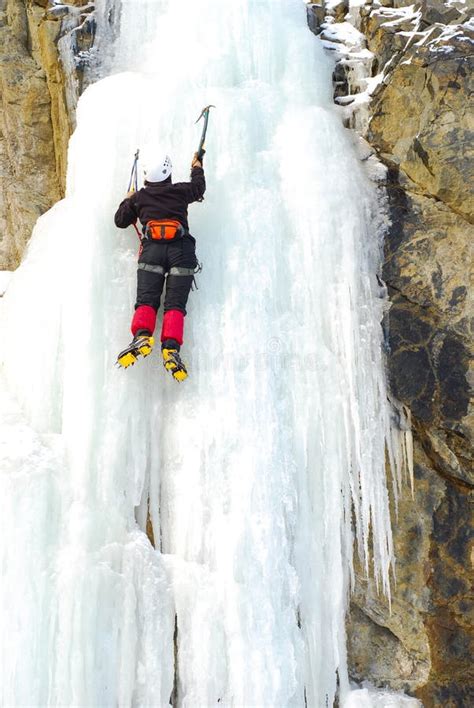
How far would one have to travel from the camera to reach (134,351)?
417 cm

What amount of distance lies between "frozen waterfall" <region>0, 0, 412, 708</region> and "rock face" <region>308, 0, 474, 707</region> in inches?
9.4

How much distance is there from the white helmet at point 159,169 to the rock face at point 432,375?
74.3 inches

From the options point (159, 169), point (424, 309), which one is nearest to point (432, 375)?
point (424, 309)

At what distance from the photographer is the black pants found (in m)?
4.46

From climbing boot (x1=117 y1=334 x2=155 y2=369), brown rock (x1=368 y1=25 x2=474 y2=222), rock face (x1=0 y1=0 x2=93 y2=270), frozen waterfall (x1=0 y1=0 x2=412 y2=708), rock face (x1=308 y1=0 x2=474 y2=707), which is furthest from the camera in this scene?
rock face (x1=0 y1=0 x2=93 y2=270)

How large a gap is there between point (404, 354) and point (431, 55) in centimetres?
261

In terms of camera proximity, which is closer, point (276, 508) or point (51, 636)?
point (51, 636)

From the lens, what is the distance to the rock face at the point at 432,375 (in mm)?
4785

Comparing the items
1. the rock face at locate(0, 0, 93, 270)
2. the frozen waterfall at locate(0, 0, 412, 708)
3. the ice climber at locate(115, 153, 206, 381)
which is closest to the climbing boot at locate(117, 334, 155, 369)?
the ice climber at locate(115, 153, 206, 381)

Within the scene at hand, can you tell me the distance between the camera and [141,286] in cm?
450

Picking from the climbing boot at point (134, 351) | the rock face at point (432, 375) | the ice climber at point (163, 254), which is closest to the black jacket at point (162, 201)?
the ice climber at point (163, 254)

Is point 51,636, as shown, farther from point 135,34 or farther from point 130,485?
point 135,34

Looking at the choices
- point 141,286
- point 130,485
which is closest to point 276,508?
point 130,485

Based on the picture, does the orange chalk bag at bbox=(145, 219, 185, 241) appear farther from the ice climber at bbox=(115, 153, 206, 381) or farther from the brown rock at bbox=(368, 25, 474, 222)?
the brown rock at bbox=(368, 25, 474, 222)
